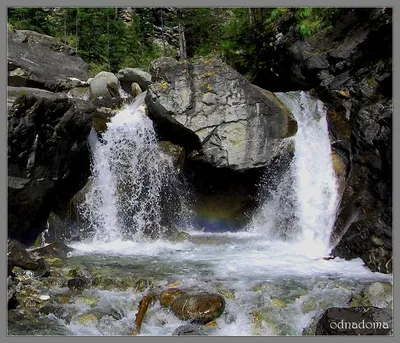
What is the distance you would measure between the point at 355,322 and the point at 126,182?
9565mm

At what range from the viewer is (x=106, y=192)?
48.5 ft

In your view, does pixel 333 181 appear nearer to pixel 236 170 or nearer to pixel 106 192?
pixel 236 170

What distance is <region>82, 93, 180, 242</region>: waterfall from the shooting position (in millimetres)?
14539

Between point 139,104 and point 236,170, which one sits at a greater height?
point 139,104

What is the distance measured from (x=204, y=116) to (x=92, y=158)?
154 inches

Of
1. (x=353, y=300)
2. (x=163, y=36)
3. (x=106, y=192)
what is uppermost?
(x=163, y=36)

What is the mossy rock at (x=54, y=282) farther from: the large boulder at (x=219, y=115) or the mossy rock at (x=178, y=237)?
the large boulder at (x=219, y=115)

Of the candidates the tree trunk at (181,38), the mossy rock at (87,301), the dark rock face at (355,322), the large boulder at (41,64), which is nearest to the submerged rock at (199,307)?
the mossy rock at (87,301)

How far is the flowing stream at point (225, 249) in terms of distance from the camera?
797 centimetres

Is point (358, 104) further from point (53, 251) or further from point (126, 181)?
point (53, 251)

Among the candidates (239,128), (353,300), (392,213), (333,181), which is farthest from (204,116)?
(353,300)

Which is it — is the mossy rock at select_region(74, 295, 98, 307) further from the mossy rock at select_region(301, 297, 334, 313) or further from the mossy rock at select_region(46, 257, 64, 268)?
the mossy rock at select_region(301, 297, 334, 313)

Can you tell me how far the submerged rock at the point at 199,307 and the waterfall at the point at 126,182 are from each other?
21.5ft

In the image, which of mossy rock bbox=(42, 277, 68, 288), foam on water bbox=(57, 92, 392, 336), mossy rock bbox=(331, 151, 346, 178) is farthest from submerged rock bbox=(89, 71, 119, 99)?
mossy rock bbox=(42, 277, 68, 288)
